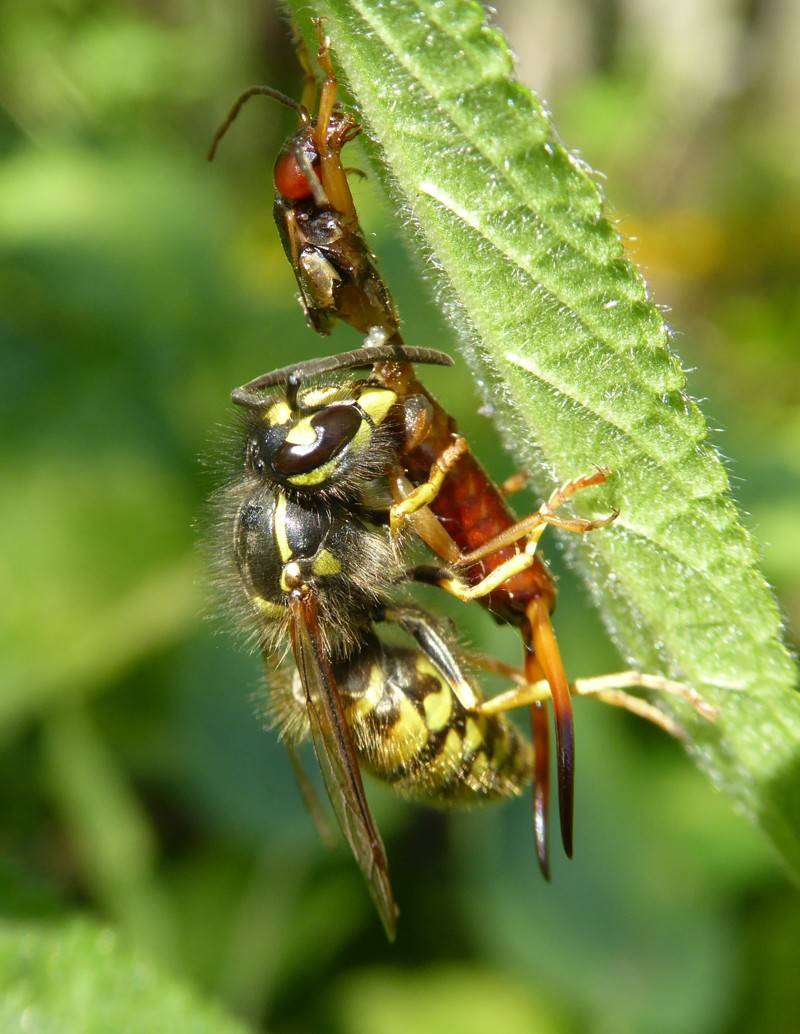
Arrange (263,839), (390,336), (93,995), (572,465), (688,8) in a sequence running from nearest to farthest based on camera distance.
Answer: (572,465) → (93,995) → (390,336) → (263,839) → (688,8)

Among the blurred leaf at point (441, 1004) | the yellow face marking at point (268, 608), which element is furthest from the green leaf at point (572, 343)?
the blurred leaf at point (441, 1004)

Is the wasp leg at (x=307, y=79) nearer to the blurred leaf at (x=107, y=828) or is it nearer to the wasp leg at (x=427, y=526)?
the wasp leg at (x=427, y=526)

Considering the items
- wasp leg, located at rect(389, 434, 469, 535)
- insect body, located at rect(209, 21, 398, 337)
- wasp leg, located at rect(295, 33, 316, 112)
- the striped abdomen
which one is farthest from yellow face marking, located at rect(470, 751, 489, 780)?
wasp leg, located at rect(295, 33, 316, 112)

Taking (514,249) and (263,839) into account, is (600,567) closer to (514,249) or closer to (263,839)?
(514,249)

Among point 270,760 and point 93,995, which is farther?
point 270,760

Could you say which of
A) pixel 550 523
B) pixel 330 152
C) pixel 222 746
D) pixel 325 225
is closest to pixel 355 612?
pixel 550 523

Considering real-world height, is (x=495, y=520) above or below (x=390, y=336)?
below

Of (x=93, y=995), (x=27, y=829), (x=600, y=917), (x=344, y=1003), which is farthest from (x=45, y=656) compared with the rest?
(x=93, y=995)
